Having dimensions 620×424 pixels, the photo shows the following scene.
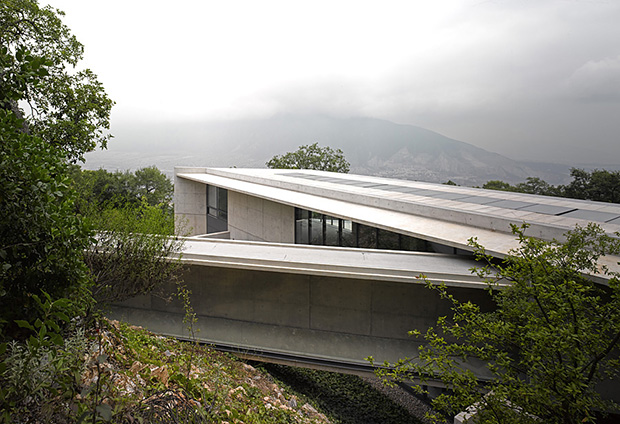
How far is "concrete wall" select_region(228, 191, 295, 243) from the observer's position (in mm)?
15227

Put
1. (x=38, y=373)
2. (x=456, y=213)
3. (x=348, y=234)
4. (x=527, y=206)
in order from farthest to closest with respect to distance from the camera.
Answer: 1. (x=348, y=234)
2. (x=527, y=206)
3. (x=456, y=213)
4. (x=38, y=373)

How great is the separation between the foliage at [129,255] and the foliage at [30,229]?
5680 mm

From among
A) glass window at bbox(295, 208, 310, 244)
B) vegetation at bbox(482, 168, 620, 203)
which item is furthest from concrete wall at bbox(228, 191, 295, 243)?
vegetation at bbox(482, 168, 620, 203)

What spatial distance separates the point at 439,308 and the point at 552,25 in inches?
8825

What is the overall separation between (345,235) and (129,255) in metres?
6.95

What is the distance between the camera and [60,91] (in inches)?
428

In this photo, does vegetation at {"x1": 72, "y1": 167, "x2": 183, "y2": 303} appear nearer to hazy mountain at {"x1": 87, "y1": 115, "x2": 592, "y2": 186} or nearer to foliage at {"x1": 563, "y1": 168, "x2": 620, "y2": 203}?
foliage at {"x1": 563, "y1": 168, "x2": 620, "y2": 203}

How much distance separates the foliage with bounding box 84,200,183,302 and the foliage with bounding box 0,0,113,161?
3243 millimetres

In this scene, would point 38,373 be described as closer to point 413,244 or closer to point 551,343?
point 551,343

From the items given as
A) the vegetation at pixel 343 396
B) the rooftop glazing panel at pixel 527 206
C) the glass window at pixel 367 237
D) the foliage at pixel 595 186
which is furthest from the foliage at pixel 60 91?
the foliage at pixel 595 186

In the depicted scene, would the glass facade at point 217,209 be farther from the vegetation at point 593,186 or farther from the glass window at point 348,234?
the vegetation at point 593,186

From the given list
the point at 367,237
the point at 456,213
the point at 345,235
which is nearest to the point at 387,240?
the point at 367,237

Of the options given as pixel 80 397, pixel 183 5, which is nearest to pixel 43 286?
pixel 80 397

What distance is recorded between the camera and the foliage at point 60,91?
1025 centimetres
